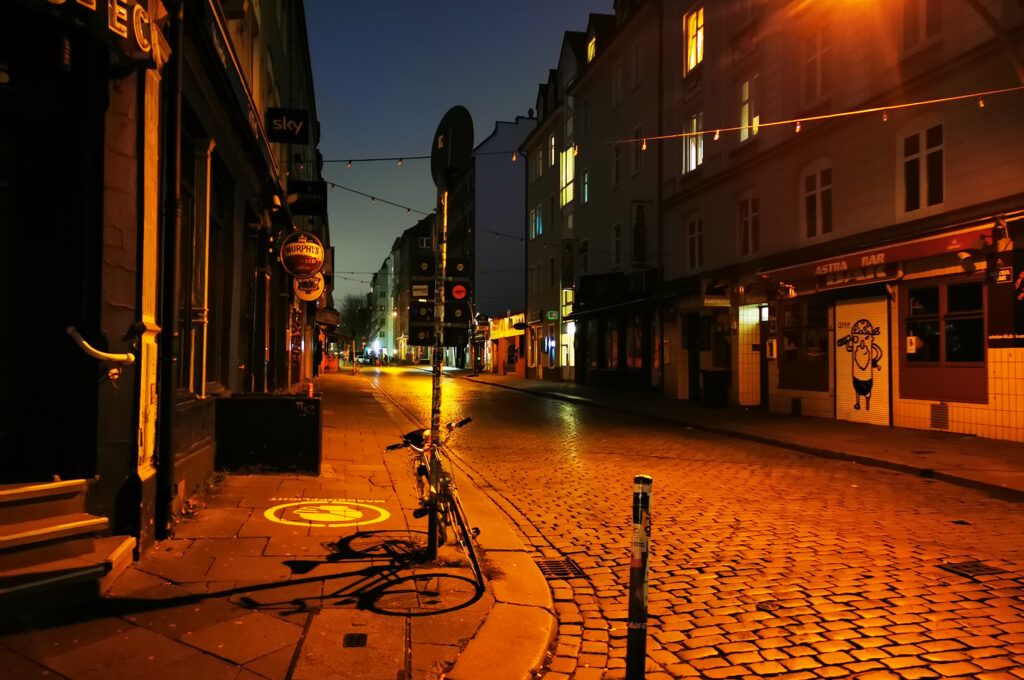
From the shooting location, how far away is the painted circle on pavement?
6.54m

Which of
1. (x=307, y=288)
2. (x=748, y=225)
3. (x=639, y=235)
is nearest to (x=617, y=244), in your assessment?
(x=639, y=235)

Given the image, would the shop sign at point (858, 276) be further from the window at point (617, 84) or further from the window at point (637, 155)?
the window at point (617, 84)

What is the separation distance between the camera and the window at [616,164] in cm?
2959

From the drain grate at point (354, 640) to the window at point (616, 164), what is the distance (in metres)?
27.3

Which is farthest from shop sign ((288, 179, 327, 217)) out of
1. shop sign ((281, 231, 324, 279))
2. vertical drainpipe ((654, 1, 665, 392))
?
vertical drainpipe ((654, 1, 665, 392))

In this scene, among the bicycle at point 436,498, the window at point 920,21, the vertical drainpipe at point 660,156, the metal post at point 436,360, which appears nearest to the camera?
the bicycle at point 436,498

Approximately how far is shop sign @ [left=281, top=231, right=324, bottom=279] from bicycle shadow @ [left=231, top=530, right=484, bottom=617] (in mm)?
7836

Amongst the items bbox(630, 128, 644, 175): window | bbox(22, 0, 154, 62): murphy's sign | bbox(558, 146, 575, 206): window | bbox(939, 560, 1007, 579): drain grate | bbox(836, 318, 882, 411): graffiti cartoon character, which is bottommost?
bbox(939, 560, 1007, 579): drain grate

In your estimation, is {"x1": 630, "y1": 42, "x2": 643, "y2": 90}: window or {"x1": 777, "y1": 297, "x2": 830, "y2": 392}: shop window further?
{"x1": 630, "y1": 42, "x2": 643, "y2": 90}: window

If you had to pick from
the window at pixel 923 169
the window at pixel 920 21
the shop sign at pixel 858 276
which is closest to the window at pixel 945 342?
the shop sign at pixel 858 276

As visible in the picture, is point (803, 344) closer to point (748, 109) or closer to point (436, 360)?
point (748, 109)

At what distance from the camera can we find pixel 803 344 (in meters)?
17.8

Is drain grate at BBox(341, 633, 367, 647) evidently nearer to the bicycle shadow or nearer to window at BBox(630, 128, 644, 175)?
the bicycle shadow

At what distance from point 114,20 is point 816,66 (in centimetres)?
1700
